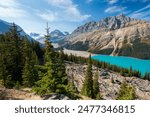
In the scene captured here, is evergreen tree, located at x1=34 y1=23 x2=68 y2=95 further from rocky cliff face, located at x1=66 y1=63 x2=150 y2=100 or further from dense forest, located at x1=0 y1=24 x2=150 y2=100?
rocky cliff face, located at x1=66 y1=63 x2=150 y2=100

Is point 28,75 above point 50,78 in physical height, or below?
below

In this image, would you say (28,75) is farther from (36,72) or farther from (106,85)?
(106,85)

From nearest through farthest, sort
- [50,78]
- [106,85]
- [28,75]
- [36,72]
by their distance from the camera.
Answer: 1. [50,78]
2. [28,75]
3. [36,72]
4. [106,85]

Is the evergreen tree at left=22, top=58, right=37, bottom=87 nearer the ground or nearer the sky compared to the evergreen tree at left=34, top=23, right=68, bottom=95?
Answer: nearer the ground

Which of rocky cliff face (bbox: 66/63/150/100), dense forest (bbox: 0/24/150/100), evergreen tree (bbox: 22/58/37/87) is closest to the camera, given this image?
dense forest (bbox: 0/24/150/100)

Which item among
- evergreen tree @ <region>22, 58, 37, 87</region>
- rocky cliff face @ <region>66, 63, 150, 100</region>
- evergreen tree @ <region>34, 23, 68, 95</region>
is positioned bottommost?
rocky cliff face @ <region>66, 63, 150, 100</region>

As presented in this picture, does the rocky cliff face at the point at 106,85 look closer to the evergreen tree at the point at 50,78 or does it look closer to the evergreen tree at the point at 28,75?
the evergreen tree at the point at 28,75

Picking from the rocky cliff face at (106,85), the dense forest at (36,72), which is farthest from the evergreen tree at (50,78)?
the rocky cliff face at (106,85)

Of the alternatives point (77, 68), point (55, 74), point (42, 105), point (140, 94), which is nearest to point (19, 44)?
point (55, 74)

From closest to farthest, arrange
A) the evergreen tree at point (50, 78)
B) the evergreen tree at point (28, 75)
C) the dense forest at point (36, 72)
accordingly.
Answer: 1. the evergreen tree at point (50, 78)
2. the dense forest at point (36, 72)
3. the evergreen tree at point (28, 75)

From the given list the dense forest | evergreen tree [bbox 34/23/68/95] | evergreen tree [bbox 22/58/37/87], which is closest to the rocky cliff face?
the dense forest

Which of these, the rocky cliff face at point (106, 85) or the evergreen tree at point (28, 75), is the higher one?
the evergreen tree at point (28, 75)

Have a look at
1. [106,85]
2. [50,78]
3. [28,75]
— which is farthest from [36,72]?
[106,85]

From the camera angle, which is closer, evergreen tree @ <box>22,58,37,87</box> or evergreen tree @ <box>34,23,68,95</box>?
evergreen tree @ <box>34,23,68,95</box>
